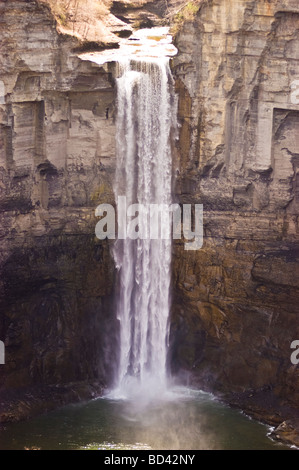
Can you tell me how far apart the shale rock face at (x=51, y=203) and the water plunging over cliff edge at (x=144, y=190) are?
0.62 m

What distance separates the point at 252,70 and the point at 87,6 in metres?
8.29

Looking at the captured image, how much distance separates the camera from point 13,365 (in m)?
51.1

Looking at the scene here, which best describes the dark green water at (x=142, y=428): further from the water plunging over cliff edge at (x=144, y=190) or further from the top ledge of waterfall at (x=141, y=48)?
the top ledge of waterfall at (x=141, y=48)

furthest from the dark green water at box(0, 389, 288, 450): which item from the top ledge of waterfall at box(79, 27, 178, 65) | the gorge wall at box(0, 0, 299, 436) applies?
the top ledge of waterfall at box(79, 27, 178, 65)

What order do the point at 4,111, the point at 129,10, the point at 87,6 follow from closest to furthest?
the point at 4,111 → the point at 87,6 → the point at 129,10

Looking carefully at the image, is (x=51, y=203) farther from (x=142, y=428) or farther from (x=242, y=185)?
(x=142, y=428)

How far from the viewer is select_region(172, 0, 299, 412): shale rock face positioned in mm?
51094

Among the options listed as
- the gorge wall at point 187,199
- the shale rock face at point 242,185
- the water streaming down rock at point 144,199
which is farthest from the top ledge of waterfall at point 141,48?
the shale rock face at point 242,185

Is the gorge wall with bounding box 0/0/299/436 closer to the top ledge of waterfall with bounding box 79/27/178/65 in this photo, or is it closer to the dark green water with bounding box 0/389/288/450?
the top ledge of waterfall with bounding box 79/27/178/65

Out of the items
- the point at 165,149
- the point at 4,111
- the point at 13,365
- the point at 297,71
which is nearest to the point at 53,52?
the point at 4,111

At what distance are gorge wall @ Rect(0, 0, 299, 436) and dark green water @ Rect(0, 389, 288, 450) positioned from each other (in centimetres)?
177

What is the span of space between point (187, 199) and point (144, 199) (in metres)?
1.97

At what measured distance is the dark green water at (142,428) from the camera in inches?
1850

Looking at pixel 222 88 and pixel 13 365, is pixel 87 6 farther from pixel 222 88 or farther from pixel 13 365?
pixel 13 365
